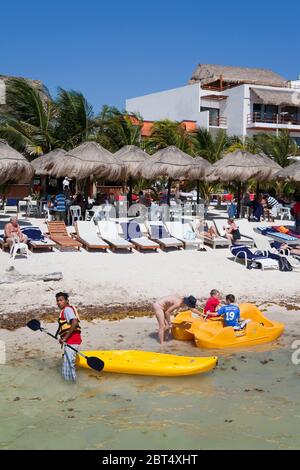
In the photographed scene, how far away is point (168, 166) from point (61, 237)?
18.2 feet

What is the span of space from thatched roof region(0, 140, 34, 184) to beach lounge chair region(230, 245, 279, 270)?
630cm

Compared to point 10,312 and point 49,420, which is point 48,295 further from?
point 49,420

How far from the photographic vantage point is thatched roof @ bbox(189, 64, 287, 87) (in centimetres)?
4900

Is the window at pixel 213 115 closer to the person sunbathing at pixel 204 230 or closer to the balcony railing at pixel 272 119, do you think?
the balcony railing at pixel 272 119

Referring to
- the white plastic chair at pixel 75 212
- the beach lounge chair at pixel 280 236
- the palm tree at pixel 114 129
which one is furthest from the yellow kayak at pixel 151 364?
the palm tree at pixel 114 129

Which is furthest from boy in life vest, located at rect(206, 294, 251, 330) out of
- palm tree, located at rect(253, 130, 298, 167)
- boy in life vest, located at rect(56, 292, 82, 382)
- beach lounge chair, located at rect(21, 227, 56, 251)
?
palm tree, located at rect(253, 130, 298, 167)

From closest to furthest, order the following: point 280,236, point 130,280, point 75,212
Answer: point 130,280, point 280,236, point 75,212

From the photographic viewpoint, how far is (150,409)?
21.9ft

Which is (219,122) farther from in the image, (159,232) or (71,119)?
(159,232)

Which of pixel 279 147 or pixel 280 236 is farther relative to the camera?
pixel 279 147

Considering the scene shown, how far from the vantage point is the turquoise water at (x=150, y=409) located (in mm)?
5980

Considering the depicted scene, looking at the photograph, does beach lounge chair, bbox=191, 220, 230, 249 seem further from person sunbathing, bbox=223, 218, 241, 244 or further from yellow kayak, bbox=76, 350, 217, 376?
yellow kayak, bbox=76, 350, 217, 376

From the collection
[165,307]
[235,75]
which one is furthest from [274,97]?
[165,307]

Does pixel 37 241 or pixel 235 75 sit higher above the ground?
pixel 235 75
